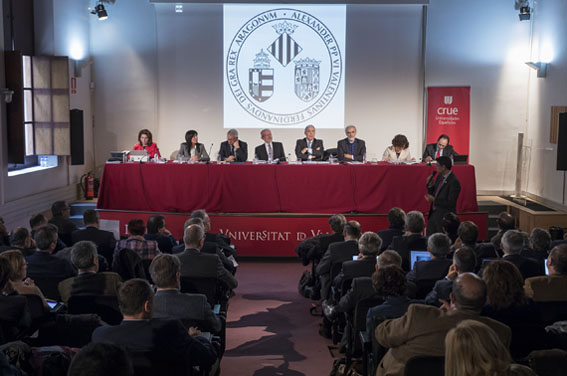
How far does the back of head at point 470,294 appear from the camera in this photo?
3105mm

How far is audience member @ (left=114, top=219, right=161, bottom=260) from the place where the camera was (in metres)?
5.27

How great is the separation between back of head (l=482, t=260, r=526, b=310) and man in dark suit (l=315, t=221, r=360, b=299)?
2.01 metres

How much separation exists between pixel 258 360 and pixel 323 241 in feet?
4.65

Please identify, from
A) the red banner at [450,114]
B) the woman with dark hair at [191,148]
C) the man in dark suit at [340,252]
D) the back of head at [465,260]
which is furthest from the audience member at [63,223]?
the red banner at [450,114]

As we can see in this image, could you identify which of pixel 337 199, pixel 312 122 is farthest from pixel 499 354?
pixel 312 122

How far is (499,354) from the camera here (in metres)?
2.04

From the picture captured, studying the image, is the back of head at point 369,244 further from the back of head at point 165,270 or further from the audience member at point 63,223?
the audience member at point 63,223

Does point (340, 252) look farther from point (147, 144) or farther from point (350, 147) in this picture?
point (147, 144)

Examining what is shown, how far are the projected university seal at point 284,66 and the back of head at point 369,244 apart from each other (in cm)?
644

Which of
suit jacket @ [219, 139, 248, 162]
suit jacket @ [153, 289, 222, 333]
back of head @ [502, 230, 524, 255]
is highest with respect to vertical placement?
suit jacket @ [219, 139, 248, 162]

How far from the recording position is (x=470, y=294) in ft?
10.2

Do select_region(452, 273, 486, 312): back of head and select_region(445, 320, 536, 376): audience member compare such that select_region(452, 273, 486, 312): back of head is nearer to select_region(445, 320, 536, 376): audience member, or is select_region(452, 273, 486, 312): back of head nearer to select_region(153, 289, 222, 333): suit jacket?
select_region(445, 320, 536, 376): audience member

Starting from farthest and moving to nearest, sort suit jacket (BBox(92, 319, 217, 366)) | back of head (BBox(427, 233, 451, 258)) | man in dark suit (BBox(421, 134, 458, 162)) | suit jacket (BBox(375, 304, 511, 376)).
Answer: man in dark suit (BBox(421, 134, 458, 162)) < back of head (BBox(427, 233, 451, 258)) < suit jacket (BBox(375, 304, 511, 376)) < suit jacket (BBox(92, 319, 217, 366))

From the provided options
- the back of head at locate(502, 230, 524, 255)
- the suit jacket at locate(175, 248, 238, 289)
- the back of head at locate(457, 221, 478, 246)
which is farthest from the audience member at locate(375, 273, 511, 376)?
the back of head at locate(457, 221, 478, 246)
